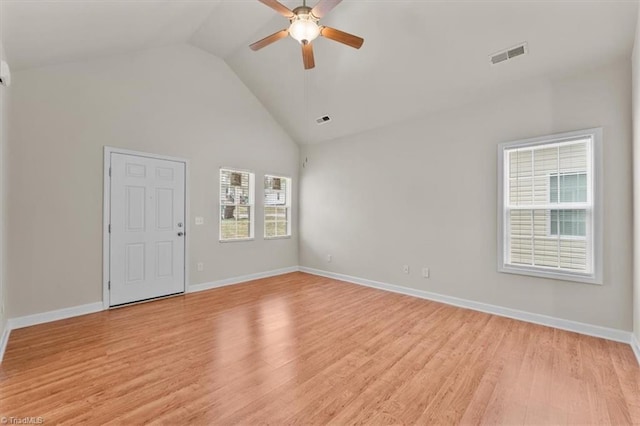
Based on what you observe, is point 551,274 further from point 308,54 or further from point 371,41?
point 308,54

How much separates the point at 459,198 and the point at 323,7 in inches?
117

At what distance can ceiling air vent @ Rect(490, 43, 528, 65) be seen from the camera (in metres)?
3.18

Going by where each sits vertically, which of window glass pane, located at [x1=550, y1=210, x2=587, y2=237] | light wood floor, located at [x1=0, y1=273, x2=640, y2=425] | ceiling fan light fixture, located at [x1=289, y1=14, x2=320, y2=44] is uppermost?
ceiling fan light fixture, located at [x1=289, y1=14, x2=320, y2=44]

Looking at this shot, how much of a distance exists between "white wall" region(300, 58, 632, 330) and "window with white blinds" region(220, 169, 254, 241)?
1253 millimetres

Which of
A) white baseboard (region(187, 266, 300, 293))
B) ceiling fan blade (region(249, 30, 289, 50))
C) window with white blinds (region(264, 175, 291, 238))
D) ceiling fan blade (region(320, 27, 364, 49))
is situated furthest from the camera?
window with white blinds (region(264, 175, 291, 238))

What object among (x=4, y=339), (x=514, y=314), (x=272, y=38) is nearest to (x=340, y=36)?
(x=272, y=38)

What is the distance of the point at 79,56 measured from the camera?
3.54 meters

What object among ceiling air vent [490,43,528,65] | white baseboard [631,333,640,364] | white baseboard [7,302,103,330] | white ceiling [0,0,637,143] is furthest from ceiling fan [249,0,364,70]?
white baseboard [7,302,103,330]

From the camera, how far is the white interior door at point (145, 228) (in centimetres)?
400

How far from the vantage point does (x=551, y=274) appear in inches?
133

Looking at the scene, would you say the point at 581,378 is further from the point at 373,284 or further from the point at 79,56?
the point at 79,56

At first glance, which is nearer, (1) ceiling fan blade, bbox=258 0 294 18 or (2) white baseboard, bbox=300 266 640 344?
(1) ceiling fan blade, bbox=258 0 294 18

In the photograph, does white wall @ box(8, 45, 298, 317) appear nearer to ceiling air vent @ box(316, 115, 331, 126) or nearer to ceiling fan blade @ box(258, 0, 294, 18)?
ceiling air vent @ box(316, 115, 331, 126)

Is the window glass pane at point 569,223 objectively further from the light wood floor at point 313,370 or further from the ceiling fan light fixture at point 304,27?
the ceiling fan light fixture at point 304,27
